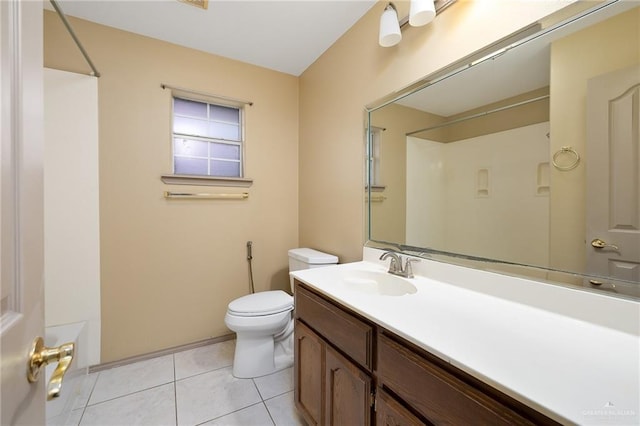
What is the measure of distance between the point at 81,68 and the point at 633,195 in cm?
287

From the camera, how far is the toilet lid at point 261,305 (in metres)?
1.71

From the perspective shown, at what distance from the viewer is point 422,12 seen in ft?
3.95

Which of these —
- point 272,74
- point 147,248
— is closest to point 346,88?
point 272,74

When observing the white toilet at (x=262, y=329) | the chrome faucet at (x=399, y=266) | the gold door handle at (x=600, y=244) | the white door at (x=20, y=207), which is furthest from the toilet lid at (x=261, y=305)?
the gold door handle at (x=600, y=244)

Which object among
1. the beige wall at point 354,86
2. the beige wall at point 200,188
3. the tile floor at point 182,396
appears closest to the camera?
the beige wall at point 354,86

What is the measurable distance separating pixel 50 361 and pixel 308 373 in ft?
3.37

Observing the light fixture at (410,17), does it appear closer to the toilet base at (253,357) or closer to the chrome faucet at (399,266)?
the chrome faucet at (399,266)

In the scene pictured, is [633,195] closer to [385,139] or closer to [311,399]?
[385,139]

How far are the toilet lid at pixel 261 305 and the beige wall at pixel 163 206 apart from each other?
51 centimetres

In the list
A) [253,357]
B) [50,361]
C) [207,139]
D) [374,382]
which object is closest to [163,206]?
[207,139]

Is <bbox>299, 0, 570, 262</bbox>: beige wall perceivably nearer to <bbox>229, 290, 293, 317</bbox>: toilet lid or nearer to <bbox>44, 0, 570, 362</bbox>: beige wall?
<bbox>44, 0, 570, 362</bbox>: beige wall

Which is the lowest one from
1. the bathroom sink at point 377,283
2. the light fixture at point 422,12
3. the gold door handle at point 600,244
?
the bathroom sink at point 377,283

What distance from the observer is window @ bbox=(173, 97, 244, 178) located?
2148 millimetres

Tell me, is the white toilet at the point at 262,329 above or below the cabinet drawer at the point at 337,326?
below
